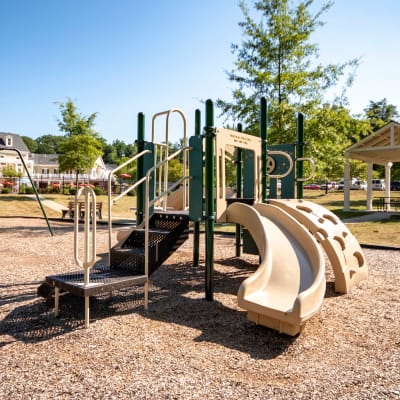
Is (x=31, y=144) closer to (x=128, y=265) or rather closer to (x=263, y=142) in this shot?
(x=263, y=142)

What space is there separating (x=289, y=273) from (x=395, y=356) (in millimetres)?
1331

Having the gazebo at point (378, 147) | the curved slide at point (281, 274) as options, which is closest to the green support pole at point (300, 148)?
the curved slide at point (281, 274)

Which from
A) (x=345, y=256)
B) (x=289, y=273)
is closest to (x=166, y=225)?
(x=289, y=273)

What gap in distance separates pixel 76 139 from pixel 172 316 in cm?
2368

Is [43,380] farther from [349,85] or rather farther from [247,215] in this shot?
[349,85]

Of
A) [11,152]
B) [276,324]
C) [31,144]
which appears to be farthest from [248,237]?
[31,144]

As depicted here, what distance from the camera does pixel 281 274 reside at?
4.28 m

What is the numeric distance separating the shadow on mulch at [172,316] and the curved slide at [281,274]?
23 centimetres

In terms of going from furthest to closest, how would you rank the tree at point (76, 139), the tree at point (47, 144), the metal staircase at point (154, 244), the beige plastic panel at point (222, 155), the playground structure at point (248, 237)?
the tree at point (47, 144), the tree at point (76, 139), the beige plastic panel at point (222, 155), the metal staircase at point (154, 244), the playground structure at point (248, 237)

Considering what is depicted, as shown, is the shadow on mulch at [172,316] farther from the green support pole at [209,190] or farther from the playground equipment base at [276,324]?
the green support pole at [209,190]

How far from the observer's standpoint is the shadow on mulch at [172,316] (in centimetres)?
361

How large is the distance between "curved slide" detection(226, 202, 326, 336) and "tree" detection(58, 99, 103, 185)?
22606mm

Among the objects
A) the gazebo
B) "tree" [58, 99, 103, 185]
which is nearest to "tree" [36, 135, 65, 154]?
"tree" [58, 99, 103, 185]

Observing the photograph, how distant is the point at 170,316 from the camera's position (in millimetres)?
4301
